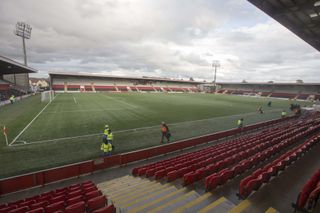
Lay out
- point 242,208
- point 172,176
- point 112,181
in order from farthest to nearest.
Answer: point 112,181, point 172,176, point 242,208

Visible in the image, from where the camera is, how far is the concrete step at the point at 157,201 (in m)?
4.63

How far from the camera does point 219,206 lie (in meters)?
4.37

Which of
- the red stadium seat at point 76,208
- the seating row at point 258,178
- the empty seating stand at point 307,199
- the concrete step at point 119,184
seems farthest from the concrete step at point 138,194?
the empty seating stand at point 307,199

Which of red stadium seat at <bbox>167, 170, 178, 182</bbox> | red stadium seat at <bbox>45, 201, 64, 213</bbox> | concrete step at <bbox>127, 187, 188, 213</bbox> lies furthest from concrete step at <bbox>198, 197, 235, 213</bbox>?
red stadium seat at <bbox>45, 201, 64, 213</bbox>

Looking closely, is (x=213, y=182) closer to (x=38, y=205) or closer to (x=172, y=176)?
(x=172, y=176)

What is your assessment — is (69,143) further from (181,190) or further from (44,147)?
(181,190)

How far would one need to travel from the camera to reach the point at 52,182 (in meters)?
7.74

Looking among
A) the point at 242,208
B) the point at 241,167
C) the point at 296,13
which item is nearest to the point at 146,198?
the point at 242,208

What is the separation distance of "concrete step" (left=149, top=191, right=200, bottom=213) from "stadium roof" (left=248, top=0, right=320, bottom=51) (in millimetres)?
9222

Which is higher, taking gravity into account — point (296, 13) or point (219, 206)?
point (296, 13)

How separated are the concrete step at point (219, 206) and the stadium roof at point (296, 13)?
9081 millimetres

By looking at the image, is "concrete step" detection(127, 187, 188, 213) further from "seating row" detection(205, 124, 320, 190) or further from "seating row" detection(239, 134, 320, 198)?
"seating row" detection(239, 134, 320, 198)

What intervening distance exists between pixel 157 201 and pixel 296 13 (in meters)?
12.3

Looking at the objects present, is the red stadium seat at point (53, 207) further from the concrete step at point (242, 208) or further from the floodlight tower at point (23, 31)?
the floodlight tower at point (23, 31)
